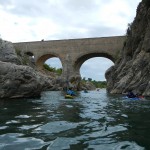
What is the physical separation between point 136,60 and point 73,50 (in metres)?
19.3

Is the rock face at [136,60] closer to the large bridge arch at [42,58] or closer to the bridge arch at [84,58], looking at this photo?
the bridge arch at [84,58]

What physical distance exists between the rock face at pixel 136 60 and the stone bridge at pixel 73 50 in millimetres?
5090

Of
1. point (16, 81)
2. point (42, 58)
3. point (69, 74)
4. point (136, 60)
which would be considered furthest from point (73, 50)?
point (16, 81)

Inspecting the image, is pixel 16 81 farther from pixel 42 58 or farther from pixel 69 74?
pixel 42 58

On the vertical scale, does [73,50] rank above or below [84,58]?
above

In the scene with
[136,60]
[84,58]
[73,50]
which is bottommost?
[136,60]

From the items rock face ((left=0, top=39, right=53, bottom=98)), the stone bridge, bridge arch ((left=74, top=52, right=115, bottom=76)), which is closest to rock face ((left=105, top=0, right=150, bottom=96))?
the stone bridge

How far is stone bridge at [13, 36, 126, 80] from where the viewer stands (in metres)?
47.0

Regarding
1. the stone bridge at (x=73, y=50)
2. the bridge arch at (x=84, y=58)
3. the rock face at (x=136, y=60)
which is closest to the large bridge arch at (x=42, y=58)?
the stone bridge at (x=73, y=50)

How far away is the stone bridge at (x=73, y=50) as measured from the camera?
154 feet

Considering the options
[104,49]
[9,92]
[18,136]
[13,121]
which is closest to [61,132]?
[18,136]

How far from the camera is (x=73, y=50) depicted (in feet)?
164

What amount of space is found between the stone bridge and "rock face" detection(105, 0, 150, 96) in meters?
5.09

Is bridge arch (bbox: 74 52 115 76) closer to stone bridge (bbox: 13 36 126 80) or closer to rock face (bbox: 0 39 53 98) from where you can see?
stone bridge (bbox: 13 36 126 80)
